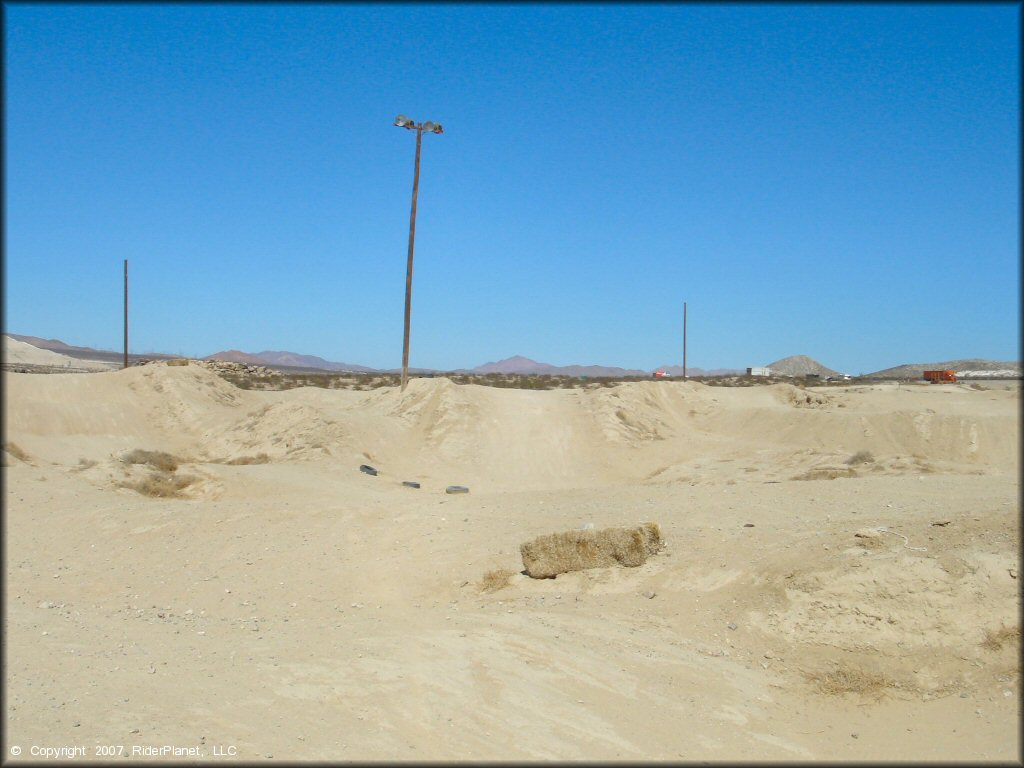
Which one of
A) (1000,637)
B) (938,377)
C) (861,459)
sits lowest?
(1000,637)

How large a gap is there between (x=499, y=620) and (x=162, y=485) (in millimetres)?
9765

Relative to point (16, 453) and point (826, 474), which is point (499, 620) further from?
point (16, 453)

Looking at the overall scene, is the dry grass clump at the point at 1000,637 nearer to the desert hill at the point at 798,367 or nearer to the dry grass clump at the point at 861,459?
the dry grass clump at the point at 861,459

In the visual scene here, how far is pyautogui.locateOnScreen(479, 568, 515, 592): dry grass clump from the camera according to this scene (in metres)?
9.68

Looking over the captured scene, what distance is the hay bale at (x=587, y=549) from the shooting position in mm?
9703

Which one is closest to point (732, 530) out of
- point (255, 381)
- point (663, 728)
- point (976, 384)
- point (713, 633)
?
point (713, 633)

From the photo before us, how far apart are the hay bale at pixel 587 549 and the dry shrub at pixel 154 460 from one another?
987 cm

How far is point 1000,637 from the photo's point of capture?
698cm

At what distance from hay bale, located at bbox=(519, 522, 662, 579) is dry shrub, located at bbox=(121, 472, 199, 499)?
8457 mm

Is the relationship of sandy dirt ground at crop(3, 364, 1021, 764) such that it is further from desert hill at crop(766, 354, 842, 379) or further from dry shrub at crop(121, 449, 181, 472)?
desert hill at crop(766, 354, 842, 379)

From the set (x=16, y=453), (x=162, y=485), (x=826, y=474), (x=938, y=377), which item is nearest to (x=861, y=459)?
(x=826, y=474)

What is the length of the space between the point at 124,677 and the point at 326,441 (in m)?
15.2

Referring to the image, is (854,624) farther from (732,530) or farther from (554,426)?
(554,426)

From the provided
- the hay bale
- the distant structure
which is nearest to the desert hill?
the distant structure
